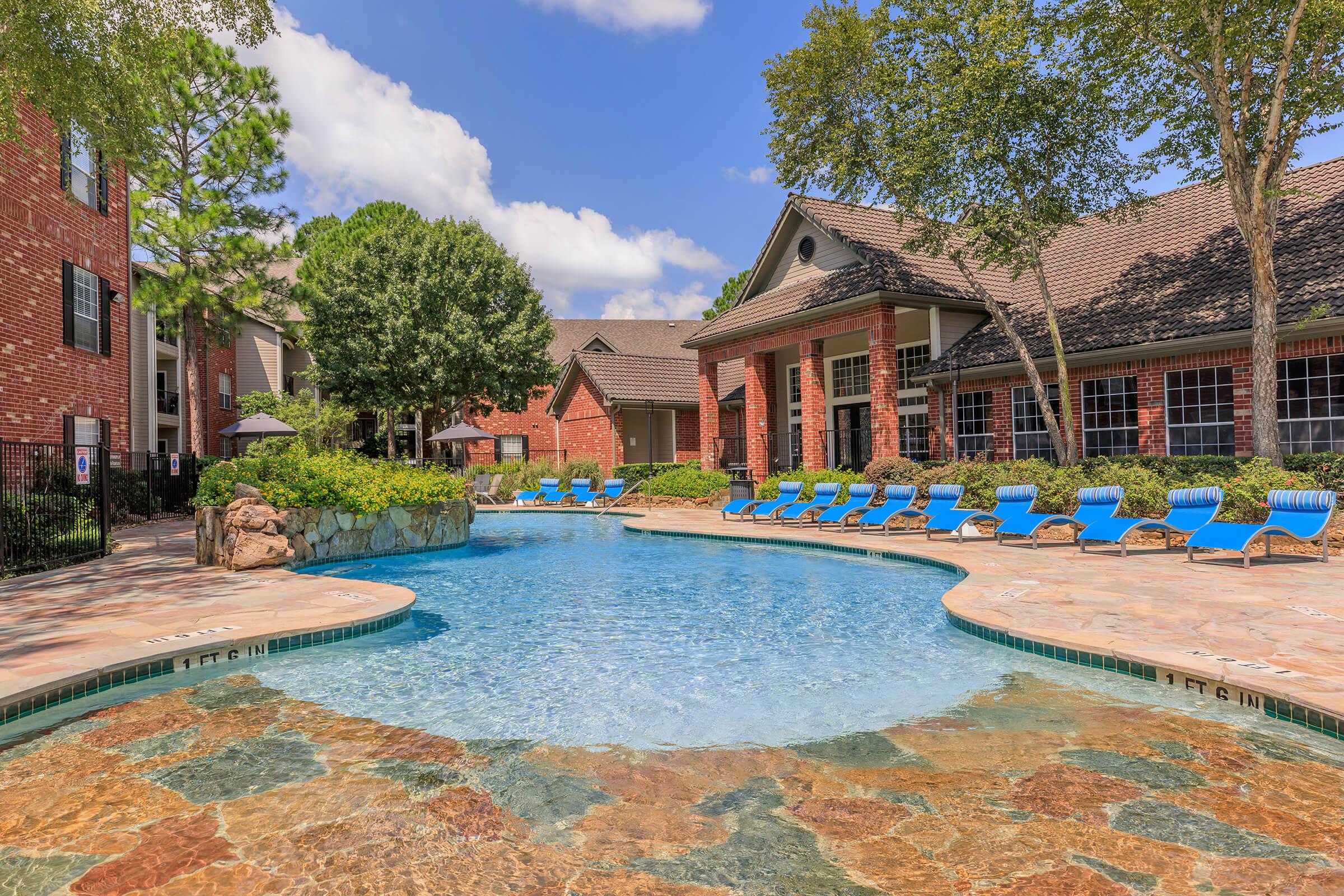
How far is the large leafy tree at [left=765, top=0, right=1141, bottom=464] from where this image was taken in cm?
1488

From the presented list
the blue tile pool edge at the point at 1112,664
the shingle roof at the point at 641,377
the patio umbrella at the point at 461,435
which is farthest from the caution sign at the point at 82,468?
the shingle roof at the point at 641,377

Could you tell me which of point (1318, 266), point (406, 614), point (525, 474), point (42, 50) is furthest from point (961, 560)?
point (525, 474)

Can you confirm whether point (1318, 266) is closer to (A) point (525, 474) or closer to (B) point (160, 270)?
(A) point (525, 474)

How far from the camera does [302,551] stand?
1248 cm

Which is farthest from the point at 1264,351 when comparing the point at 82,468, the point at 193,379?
the point at 193,379

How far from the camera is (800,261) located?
23250 millimetres

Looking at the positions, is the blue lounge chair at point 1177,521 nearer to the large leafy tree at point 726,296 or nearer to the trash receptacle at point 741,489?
the trash receptacle at point 741,489

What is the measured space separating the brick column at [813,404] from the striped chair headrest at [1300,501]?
39.1 ft

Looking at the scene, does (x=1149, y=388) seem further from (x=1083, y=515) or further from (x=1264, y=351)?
(x=1083, y=515)

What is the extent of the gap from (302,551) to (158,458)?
1148 centimetres

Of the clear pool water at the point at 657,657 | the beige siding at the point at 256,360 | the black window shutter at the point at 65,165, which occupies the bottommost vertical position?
the clear pool water at the point at 657,657

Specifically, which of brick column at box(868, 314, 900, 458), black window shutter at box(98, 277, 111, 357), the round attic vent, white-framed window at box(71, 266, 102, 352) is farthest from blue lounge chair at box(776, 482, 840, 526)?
black window shutter at box(98, 277, 111, 357)

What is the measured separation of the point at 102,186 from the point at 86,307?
10.7 ft

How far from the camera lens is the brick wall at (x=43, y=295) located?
563 inches
